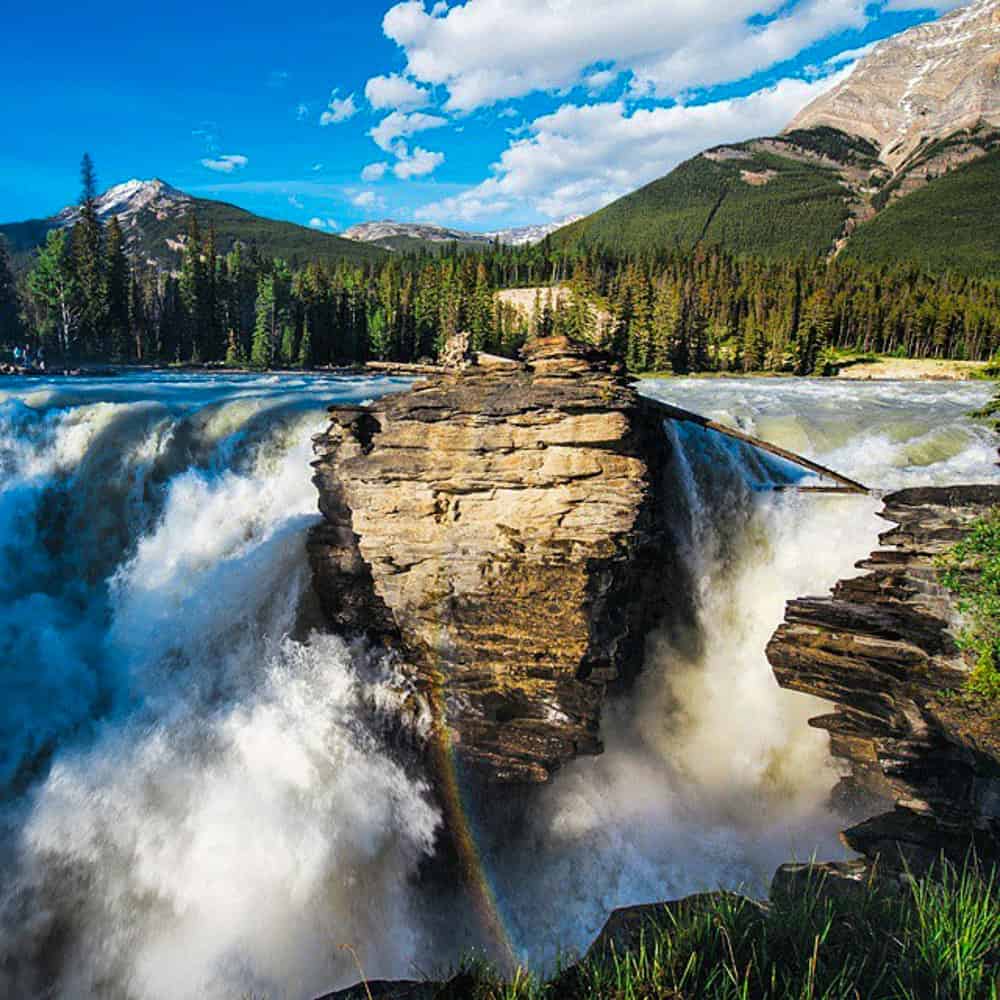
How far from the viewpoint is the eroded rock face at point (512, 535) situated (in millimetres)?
12547

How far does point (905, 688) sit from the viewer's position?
1109 centimetres

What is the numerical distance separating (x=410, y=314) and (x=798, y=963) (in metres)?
86.3

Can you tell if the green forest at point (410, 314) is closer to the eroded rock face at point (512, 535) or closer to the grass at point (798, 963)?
the eroded rock face at point (512, 535)

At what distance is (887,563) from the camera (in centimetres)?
1174

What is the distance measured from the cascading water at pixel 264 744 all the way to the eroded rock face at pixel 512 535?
152 cm

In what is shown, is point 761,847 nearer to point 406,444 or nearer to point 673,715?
point 673,715

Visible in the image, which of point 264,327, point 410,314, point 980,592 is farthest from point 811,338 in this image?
point 980,592

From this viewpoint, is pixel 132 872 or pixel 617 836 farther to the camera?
pixel 617 836

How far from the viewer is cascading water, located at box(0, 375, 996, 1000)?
33.9 ft

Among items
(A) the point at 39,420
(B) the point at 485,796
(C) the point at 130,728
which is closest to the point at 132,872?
(C) the point at 130,728

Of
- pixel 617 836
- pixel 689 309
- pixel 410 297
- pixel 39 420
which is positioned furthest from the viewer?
pixel 410 297

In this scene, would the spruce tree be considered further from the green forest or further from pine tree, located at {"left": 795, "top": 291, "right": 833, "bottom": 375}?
pine tree, located at {"left": 795, "top": 291, "right": 833, "bottom": 375}

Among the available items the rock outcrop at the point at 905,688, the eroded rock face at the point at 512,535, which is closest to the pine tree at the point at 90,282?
the eroded rock face at the point at 512,535

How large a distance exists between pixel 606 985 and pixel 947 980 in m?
2.20
